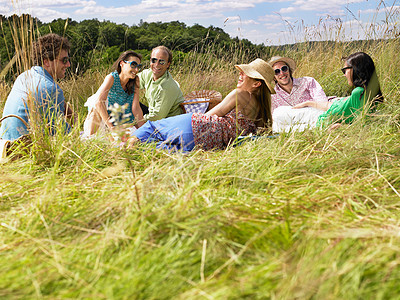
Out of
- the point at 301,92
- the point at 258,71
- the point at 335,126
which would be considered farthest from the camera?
the point at 301,92

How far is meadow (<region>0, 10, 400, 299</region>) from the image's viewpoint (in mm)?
1307

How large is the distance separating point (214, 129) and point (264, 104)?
1.84ft

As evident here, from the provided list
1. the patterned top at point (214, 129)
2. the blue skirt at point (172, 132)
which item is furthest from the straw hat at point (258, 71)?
the blue skirt at point (172, 132)

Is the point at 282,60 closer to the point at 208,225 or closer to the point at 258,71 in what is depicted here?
the point at 258,71

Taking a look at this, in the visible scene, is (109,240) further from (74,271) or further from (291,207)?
(291,207)

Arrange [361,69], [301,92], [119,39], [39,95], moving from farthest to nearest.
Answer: [119,39] → [301,92] → [361,69] → [39,95]

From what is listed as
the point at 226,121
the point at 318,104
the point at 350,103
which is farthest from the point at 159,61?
the point at 350,103

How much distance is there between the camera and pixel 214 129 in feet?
10.8

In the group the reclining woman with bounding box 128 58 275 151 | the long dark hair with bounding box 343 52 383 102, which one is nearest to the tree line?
the reclining woman with bounding box 128 58 275 151

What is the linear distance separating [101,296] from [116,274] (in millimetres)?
123

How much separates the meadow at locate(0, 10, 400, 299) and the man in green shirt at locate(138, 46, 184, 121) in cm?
176

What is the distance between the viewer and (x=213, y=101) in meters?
4.46

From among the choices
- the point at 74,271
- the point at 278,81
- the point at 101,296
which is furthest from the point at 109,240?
the point at 278,81

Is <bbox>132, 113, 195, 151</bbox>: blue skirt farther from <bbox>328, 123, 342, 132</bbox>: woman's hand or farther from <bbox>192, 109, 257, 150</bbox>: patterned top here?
<bbox>328, 123, 342, 132</bbox>: woman's hand
